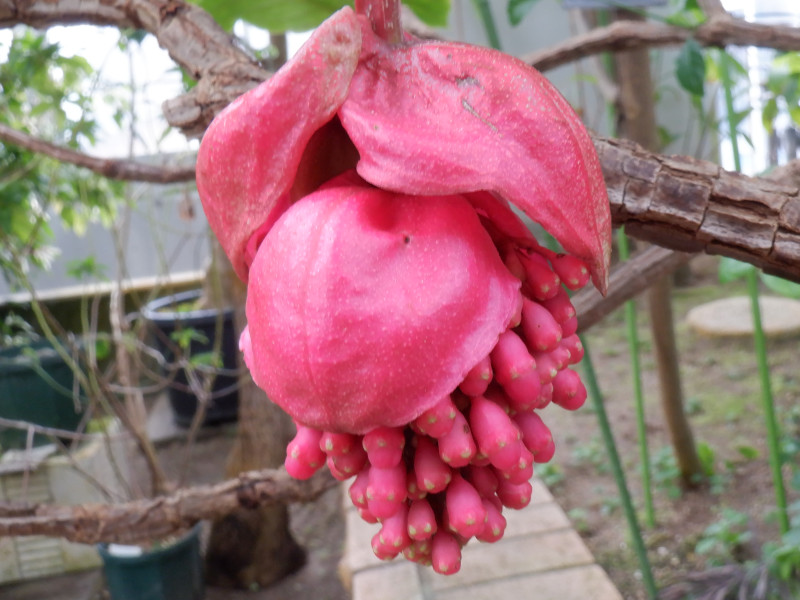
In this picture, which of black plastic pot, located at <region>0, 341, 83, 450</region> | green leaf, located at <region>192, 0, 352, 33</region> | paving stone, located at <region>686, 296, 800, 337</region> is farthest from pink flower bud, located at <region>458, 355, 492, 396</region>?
paving stone, located at <region>686, 296, 800, 337</region>

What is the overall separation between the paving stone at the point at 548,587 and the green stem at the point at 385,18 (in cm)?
96

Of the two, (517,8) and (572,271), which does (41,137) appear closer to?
(517,8)

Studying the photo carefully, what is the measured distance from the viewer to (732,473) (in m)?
1.64

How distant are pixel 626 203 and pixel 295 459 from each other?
0.72ft

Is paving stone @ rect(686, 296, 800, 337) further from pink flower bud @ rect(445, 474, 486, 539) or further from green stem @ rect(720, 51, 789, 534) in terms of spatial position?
pink flower bud @ rect(445, 474, 486, 539)

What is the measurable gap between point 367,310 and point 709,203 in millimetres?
228

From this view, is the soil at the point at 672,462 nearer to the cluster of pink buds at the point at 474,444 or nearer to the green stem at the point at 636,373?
the green stem at the point at 636,373

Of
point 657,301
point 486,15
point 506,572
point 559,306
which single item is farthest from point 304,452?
point 657,301

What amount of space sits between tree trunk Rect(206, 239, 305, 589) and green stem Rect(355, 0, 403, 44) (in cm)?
129

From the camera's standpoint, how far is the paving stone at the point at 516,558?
3.70ft

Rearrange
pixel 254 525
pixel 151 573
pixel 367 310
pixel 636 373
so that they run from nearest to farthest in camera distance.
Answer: pixel 367 310
pixel 636 373
pixel 151 573
pixel 254 525

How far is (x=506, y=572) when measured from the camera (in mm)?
1133

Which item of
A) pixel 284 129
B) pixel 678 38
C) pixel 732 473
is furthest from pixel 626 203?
pixel 732 473

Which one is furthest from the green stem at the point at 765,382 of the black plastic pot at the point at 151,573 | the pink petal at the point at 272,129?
the black plastic pot at the point at 151,573
